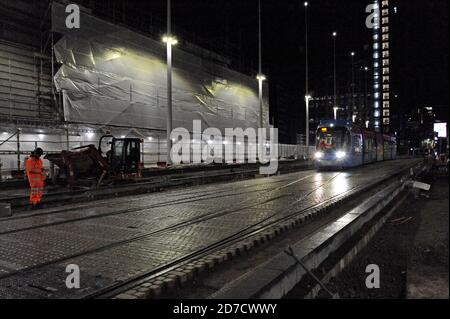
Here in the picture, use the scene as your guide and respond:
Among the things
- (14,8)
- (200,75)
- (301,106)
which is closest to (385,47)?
(301,106)

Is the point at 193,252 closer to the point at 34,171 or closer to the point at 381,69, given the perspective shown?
the point at 34,171

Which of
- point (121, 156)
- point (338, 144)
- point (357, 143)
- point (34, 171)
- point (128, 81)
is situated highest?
point (128, 81)

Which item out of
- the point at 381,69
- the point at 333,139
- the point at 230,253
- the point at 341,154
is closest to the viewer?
the point at 230,253

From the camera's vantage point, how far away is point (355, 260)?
24.7ft

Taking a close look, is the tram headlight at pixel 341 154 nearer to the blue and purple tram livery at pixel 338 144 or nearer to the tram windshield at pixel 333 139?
the blue and purple tram livery at pixel 338 144

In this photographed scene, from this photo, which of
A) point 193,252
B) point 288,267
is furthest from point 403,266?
point 193,252

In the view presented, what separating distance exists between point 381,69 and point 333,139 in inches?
4573

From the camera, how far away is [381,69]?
432 ft

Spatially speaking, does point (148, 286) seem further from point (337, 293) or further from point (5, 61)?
→ point (5, 61)

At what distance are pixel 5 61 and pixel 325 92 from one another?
123634 millimetres

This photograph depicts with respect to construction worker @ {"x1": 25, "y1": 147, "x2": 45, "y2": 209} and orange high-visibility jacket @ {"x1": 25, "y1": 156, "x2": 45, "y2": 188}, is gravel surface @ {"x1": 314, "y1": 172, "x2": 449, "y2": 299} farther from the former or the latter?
orange high-visibility jacket @ {"x1": 25, "y1": 156, "x2": 45, "y2": 188}

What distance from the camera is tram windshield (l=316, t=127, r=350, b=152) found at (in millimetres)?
26844

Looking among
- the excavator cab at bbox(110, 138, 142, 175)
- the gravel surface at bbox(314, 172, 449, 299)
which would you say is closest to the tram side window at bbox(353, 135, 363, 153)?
the excavator cab at bbox(110, 138, 142, 175)

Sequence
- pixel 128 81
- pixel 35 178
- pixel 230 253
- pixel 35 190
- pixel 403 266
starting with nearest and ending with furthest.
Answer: pixel 230 253, pixel 403 266, pixel 35 190, pixel 35 178, pixel 128 81
